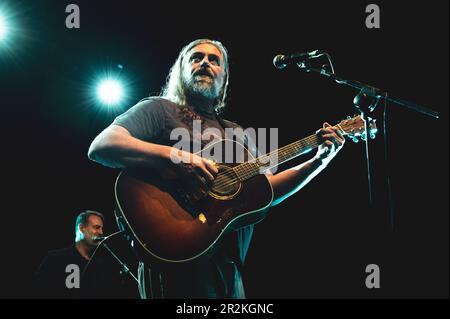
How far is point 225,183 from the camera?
7.34 feet

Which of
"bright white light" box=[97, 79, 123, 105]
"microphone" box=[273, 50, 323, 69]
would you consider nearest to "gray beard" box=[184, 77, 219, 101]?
"microphone" box=[273, 50, 323, 69]

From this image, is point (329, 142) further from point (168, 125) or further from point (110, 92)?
point (110, 92)

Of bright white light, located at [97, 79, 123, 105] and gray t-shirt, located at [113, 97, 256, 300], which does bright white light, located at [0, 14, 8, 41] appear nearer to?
bright white light, located at [97, 79, 123, 105]

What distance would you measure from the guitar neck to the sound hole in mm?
42

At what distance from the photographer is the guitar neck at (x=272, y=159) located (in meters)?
2.35

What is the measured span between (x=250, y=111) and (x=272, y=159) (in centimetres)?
254

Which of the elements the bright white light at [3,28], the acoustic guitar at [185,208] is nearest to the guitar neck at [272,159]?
the acoustic guitar at [185,208]

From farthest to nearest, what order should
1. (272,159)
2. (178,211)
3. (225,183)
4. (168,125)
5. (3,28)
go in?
(3,28)
(272,159)
(168,125)
(225,183)
(178,211)

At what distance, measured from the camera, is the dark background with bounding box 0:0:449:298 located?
4133mm

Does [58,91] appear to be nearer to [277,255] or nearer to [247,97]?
[247,97]

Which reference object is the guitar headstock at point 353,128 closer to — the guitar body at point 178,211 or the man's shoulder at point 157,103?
the guitar body at point 178,211

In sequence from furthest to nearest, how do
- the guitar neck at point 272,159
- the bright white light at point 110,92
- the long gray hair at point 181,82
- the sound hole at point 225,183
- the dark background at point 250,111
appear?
the bright white light at point 110,92 < the dark background at point 250,111 < the long gray hair at point 181,82 < the guitar neck at point 272,159 < the sound hole at point 225,183

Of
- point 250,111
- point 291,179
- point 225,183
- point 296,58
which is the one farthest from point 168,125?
point 250,111

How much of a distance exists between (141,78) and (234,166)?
3.73m
